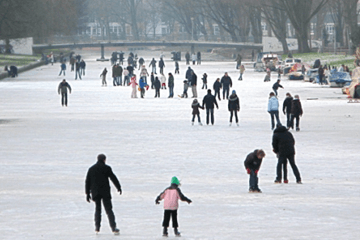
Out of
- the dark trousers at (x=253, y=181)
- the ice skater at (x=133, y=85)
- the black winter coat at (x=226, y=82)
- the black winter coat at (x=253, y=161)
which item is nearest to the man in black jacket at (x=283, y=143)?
the dark trousers at (x=253, y=181)

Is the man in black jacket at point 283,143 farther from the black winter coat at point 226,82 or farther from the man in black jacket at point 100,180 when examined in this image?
the black winter coat at point 226,82

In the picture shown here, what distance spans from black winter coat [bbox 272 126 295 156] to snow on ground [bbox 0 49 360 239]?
67 centimetres

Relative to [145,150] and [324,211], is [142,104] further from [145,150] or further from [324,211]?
[324,211]

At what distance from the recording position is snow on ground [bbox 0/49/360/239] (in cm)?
1169

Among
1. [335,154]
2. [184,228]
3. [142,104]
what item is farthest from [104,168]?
[142,104]

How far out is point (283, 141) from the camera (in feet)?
49.1

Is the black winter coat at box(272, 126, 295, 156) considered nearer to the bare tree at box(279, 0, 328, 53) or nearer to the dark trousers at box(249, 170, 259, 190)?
the dark trousers at box(249, 170, 259, 190)

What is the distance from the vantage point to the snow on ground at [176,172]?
38.3 ft

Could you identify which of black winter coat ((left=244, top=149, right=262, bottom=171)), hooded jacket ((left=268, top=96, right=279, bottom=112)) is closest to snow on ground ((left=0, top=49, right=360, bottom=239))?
black winter coat ((left=244, top=149, right=262, bottom=171))

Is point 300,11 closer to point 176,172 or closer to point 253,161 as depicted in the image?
point 176,172

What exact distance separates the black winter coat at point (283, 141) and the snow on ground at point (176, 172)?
67cm

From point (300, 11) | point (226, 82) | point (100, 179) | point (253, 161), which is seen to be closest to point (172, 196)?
point (100, 179)

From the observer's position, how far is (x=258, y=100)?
39438 millimetres

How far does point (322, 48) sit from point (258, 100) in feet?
151
